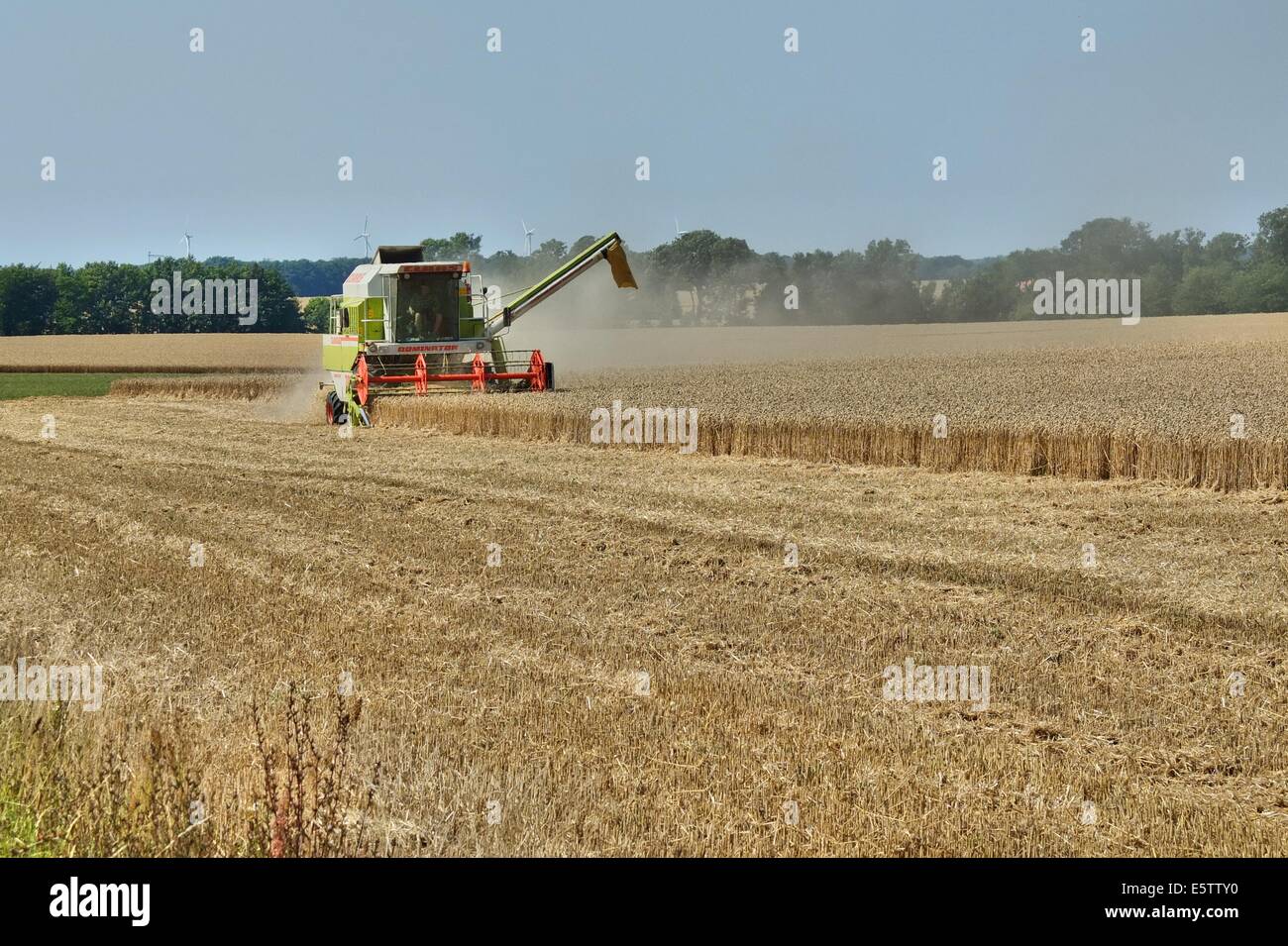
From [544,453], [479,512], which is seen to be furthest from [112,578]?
[544,453]

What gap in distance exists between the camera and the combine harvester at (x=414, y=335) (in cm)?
2577

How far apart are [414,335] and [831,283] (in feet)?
210

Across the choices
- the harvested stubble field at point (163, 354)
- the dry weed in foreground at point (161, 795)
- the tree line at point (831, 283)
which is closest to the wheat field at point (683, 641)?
the dry weed in foreground at point (161, 795)

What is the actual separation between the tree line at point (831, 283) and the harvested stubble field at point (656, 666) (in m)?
57.8

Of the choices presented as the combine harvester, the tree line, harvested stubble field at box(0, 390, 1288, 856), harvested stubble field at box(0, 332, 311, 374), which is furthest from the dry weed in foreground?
the tree line

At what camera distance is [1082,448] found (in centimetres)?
1606

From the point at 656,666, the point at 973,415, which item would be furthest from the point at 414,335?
the point at 656,666

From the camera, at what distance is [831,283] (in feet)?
286

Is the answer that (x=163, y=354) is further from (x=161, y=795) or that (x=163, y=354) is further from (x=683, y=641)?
(x=161, y=795)

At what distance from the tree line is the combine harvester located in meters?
44.1

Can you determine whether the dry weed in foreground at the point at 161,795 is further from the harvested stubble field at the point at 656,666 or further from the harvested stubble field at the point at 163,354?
the harvested stubble field at the point at 163,354

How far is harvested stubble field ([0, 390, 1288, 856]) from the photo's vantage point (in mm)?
5312

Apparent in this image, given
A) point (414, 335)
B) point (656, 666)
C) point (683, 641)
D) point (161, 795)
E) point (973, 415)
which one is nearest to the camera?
point (161, 795)
